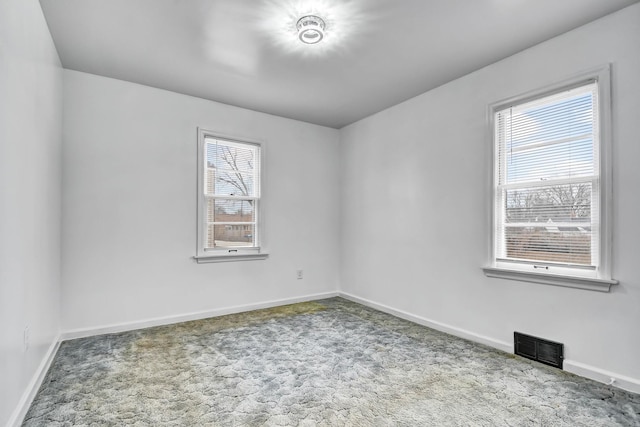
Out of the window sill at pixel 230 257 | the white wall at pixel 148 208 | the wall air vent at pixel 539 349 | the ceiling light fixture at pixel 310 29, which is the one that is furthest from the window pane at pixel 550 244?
the window sill at pixel 230 257

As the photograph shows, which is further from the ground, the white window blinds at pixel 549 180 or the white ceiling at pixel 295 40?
the white ceiling at pixel 295 40

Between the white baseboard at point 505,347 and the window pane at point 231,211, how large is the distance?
1.95 metres

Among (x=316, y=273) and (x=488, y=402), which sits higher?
(x=316, y=273)

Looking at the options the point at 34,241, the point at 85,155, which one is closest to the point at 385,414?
the point at 34,241

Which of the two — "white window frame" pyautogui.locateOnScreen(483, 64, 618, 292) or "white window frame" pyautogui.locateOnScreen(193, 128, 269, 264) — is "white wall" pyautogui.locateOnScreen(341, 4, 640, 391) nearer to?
"white window frame" pyautogui.locateOnScreen(483, 64, 618, 292)

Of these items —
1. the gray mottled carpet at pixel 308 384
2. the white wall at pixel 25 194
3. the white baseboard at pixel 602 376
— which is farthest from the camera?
the white baseboard at pixel 602 376

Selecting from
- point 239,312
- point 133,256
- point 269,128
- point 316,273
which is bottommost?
point 239,312

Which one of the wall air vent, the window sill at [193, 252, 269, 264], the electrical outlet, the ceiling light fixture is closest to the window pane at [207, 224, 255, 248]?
the window sill at [193, 252, 269, 264]

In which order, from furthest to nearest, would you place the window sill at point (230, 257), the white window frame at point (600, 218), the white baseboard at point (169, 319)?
the window sill at point (230, 257)
the white baseboard at point (169, 319)
the white window frame at point (600, 218)

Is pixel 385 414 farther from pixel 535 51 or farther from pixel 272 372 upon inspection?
pixel 535 51

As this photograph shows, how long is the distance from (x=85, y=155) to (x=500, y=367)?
4216 millimetres

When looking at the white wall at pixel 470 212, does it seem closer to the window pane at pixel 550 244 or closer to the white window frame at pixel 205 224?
the window pane at pixel 550 244

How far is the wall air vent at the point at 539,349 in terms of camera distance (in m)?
2.56

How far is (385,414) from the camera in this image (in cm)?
197
